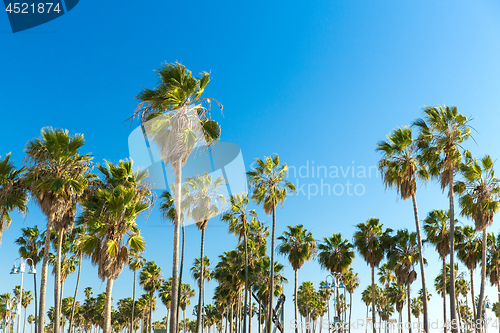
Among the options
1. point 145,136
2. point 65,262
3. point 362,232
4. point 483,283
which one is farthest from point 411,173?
point 65,262

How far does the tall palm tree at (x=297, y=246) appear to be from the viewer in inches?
1468

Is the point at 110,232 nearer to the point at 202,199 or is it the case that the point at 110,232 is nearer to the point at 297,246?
the point at 202,199

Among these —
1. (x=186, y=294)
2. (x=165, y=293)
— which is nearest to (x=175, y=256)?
(x=165, y=293)

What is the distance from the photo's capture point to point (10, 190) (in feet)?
60.0

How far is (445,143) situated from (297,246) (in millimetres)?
18662

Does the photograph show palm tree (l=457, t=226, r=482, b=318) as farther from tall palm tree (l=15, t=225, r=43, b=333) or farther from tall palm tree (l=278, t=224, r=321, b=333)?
tall palm tree (l=15, t=225, r=43, b=333)

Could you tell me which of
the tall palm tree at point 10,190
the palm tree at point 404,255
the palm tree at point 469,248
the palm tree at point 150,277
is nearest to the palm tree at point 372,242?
the palm tree at point 404,255

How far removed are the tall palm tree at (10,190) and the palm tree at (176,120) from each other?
24.8 ft

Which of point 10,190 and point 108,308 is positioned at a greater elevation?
point 10,190

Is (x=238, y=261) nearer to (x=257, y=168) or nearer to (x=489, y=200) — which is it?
(x=257, y=168)

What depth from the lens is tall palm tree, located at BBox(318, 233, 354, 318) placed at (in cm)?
4012

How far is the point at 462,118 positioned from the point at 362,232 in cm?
1749

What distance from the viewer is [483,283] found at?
77.8ft
